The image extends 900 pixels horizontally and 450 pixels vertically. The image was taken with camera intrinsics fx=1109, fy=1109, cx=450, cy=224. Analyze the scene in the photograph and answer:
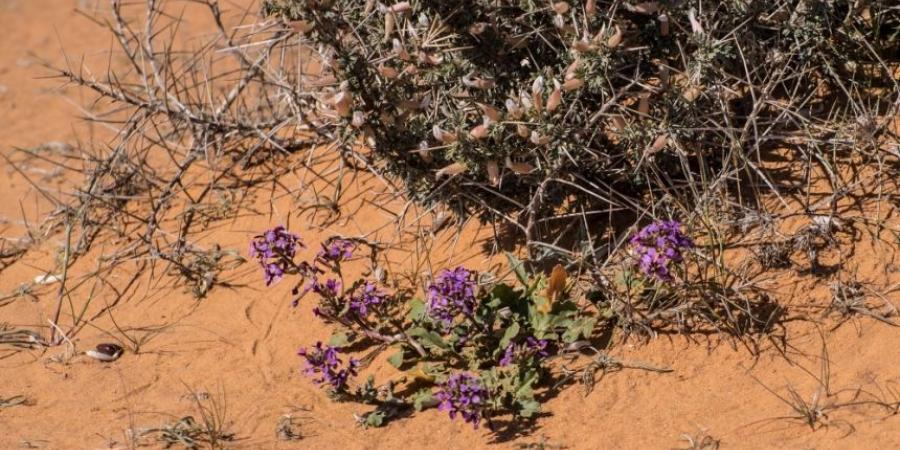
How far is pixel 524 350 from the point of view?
363cm

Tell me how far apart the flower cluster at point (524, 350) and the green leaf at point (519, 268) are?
11.4 inches

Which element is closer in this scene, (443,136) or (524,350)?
(524,350)

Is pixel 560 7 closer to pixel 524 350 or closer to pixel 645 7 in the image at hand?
pixel 645 7

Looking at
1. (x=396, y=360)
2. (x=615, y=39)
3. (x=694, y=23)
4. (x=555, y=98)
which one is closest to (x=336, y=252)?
(x=396, y=360)

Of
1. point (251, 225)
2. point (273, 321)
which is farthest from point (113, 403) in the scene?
point (251, 225)

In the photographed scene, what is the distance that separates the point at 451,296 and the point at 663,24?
4.00ft

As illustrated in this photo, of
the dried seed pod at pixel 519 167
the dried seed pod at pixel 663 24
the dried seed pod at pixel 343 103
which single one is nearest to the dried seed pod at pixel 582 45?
the dried seed pod at pixel 663 24

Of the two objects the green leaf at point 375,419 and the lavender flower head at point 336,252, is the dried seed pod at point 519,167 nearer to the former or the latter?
the lavender flower head at point 336,252

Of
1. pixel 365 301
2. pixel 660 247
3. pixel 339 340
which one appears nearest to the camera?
pixel 660 247

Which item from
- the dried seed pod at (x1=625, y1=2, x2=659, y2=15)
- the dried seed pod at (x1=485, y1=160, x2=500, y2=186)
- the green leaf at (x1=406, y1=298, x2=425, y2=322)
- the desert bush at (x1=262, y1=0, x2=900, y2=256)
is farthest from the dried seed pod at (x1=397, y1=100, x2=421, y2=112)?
the dried seed pod at (x1=625, y1=2, x2=659, y2=15)

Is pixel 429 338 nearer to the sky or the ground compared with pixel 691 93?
nearer to the ground

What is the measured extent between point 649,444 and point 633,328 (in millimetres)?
541

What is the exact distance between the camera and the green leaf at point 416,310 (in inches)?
155

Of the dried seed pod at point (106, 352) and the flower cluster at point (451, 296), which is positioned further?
the dried seed pod at point (106, 352)
